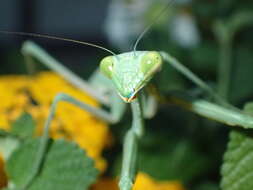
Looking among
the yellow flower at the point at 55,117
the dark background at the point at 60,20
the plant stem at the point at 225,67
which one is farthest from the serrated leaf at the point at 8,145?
the dark background at the point at 60,20

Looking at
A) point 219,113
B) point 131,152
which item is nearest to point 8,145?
point 131,152

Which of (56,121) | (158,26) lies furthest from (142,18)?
(56,121)

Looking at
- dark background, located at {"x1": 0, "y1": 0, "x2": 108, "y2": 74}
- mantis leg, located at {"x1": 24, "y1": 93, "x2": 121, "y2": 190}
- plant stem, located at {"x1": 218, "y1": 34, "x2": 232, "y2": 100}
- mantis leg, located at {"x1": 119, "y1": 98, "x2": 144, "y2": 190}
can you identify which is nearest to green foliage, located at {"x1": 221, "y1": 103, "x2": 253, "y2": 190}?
mantis leg, located at {"x1": 119, "y1": 98, "x2": 144, "y2": 190}

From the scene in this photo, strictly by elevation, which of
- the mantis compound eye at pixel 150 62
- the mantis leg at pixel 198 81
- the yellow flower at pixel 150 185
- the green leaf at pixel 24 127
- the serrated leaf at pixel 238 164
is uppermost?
the mantis compound eye at pixel 150 62

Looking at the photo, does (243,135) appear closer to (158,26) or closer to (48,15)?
(158,26)

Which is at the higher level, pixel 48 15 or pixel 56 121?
pixel 56 121

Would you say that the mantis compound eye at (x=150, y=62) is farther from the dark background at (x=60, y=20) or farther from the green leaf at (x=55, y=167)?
the dark background at (x=60, y=20)
